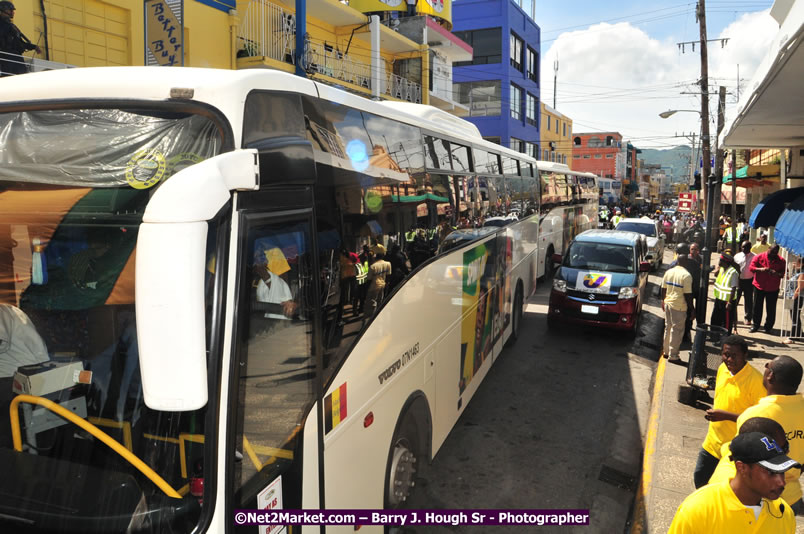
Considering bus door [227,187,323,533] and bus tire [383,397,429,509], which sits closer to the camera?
bus door [227,187,323,533]

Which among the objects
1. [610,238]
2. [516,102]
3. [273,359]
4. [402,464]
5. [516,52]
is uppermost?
[516,52]

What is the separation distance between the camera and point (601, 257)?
12.2m

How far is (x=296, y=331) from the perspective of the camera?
9.97 feet

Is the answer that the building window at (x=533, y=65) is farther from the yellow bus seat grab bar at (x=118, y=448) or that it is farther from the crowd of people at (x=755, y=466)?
the yellow bus seat grab bar at (x=118, y=448)

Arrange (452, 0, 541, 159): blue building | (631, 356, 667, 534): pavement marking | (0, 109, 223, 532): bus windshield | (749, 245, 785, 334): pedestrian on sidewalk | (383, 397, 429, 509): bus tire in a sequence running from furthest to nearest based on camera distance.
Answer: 1. (452, 0, 541, 159): blue building
2. (749, 245, 785, 334): pedestrian on sidewalk
3. (631, 356, 667, 534): pavement marking
4. (383, 397, 429, 509): bus tire
5. (0, 109, 223, 532): bus windshield

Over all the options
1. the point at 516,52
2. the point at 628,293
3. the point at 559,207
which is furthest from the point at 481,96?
the point at 628,293

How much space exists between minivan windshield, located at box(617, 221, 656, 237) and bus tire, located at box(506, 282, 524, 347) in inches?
501

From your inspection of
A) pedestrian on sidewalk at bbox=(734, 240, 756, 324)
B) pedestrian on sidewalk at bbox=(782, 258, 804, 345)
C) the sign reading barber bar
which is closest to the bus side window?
the sign reading barber bar

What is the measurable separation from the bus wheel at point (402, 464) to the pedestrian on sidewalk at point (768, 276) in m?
9.61

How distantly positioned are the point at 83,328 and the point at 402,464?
310 centimetres

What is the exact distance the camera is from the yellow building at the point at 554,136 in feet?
163

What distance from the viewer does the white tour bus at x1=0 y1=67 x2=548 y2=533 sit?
7.30 ft

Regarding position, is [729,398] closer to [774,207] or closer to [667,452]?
[667,452]

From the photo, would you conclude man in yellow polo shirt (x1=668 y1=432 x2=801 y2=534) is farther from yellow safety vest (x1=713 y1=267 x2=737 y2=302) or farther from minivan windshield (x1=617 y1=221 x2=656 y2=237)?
minivan windshield (x1=617 y1=221 x2=656 y2=237)
